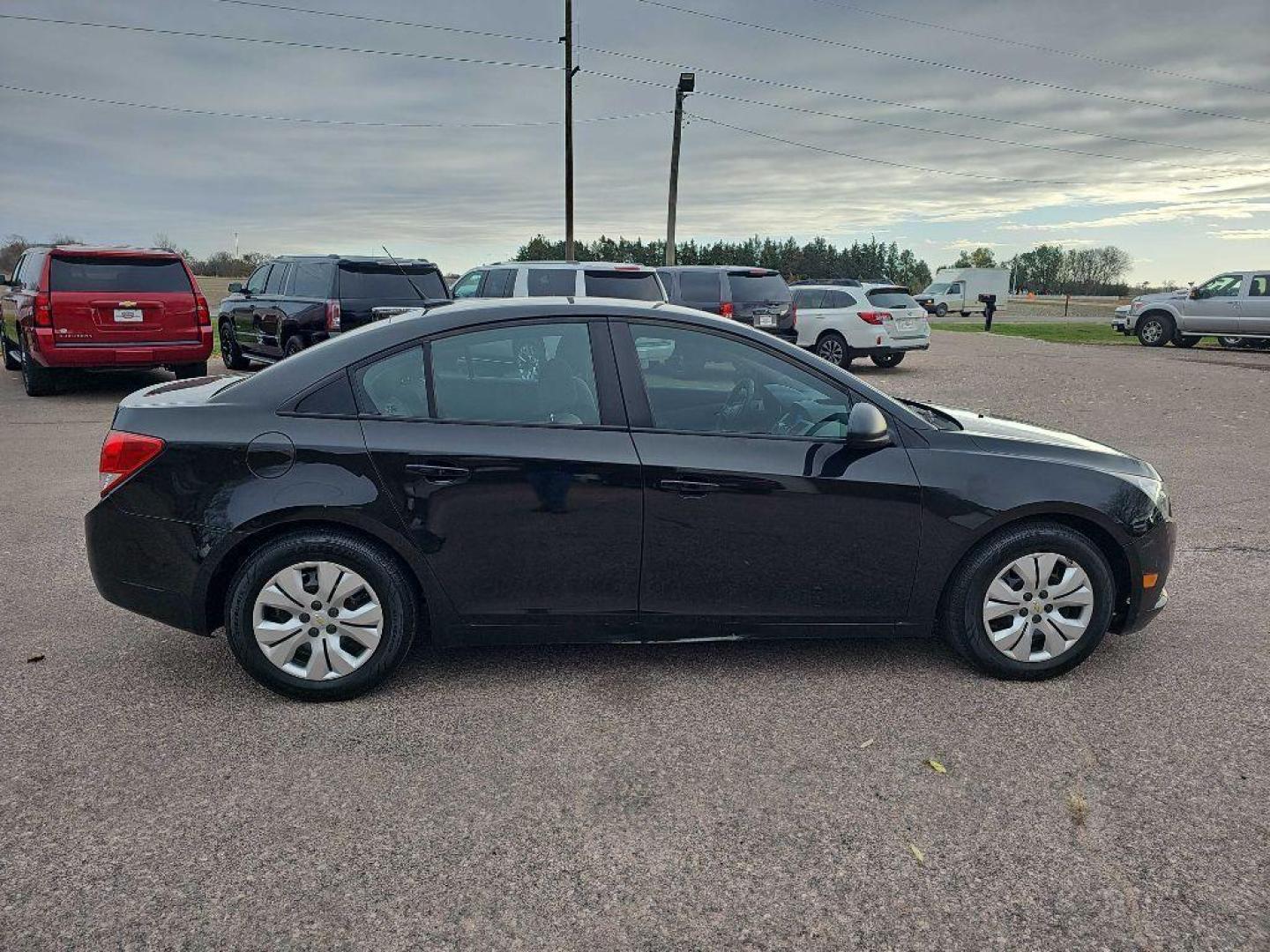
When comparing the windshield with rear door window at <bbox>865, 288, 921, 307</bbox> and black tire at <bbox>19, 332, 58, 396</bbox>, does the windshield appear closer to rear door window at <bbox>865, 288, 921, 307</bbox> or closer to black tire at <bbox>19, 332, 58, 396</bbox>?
black tire at <bbox>19, 332, 58, 396</bbox>

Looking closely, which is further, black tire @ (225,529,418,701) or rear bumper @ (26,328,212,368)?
rear bumper @ (26,328,212,368)

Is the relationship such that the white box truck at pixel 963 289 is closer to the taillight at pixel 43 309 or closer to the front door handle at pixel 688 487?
the taillight at pixel 43 309

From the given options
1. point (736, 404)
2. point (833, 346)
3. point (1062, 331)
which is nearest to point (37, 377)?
point (736, 404)

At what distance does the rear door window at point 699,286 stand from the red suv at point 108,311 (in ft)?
23.2

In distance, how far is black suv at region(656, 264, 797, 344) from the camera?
15.3m

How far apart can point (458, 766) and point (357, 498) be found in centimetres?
109

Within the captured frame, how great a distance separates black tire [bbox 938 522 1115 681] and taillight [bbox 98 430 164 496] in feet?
10.7

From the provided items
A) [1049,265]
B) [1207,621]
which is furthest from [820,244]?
[1207,621]

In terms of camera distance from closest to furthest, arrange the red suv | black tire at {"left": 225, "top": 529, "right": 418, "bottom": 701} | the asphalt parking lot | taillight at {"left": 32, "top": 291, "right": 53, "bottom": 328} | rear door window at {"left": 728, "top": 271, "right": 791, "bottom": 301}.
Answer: the asphalt parking lot, black tire at {"left": 225, "top": 529, "right": 418, "bottom": 701}, taillight at {"left": 32, "top": 291, "right": 53, "bottom": 328}, the red suv, rear door window at {"left": 728, "top": 271, "right": 791, "bottom": 301}

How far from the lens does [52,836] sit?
2.86 metres

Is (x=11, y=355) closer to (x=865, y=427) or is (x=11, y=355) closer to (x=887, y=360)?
(x=887, y=360)

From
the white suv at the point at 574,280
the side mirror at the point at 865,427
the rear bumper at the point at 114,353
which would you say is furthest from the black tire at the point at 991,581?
the rear bumper at the point at 114,353

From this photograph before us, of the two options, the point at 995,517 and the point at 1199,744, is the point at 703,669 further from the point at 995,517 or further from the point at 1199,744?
the point at 1199,744

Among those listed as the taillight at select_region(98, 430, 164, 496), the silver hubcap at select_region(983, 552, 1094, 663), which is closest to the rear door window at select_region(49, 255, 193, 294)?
the taillight at select_region(98, 430, 164, 496)
